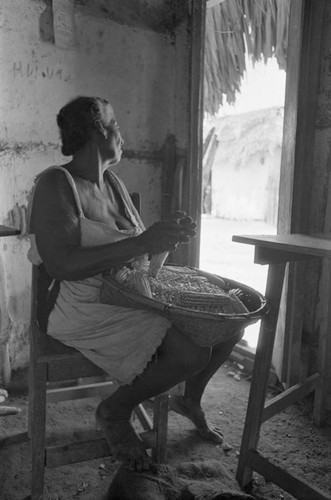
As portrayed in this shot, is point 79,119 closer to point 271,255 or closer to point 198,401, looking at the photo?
point 271,255

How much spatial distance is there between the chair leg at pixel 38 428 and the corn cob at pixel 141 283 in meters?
0.49

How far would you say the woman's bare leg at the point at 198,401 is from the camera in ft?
7.42

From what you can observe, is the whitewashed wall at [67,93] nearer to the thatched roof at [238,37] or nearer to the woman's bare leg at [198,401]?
the thatched roof at [238,37]

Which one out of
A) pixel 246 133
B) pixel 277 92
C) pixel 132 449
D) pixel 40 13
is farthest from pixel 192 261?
pixel 246 133

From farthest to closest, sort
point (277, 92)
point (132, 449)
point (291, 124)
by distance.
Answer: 1. point (277, 92)
2. point (291, 124)
3. point (132, 449)

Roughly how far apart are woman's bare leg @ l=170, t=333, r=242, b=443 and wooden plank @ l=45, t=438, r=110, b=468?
0.57m

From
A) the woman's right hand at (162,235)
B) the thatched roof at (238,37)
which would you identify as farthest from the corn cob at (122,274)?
the thatched roof at (238,37)

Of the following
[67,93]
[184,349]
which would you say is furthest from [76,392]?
[67,93]

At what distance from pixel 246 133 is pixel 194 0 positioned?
8.50m

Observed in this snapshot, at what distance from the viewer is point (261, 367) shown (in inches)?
80.2

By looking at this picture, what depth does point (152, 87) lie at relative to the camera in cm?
331

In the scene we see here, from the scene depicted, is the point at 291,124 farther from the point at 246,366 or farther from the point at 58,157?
the point at 246,366

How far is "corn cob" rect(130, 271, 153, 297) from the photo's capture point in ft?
5.82

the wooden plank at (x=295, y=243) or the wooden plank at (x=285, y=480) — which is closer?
the wooden plank at (x=295, y=243)
